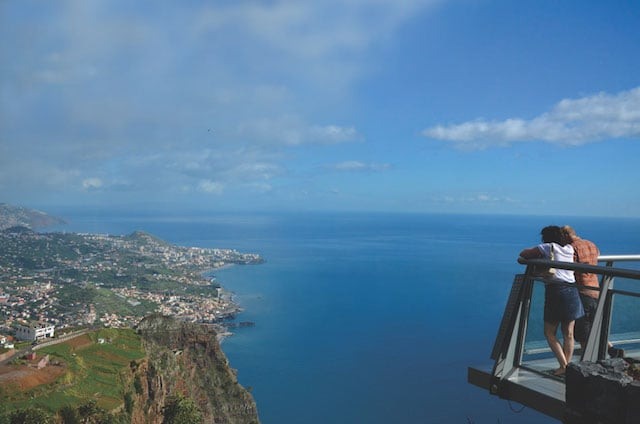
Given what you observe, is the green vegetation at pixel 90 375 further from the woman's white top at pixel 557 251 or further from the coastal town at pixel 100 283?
the woman's white top at pixel 557 251

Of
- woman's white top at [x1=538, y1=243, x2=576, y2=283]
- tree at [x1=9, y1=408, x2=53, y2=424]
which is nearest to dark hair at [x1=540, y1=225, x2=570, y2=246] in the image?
woman's white top at [x1=538, y1=243, x2=576, y2=283]

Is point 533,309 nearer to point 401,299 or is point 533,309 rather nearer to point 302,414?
point 302,414

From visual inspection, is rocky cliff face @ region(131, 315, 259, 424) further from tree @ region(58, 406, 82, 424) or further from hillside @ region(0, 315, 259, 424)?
tree @ region(58, 406, 82, 424)

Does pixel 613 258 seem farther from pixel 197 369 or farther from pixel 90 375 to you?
pixel 197 369

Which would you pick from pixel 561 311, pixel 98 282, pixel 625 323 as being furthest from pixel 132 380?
pixel 98 282

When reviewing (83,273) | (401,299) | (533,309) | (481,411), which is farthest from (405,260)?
(533,309)
